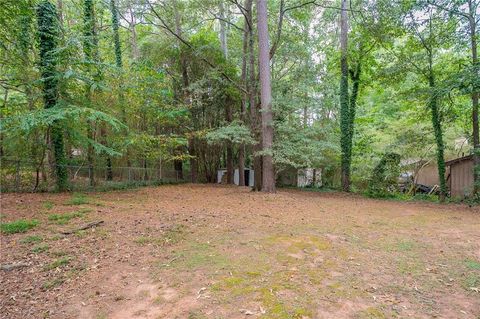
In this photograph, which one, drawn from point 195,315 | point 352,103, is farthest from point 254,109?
point 195,315

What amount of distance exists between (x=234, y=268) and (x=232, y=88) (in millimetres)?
10400

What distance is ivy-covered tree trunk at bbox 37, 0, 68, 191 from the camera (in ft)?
24.7

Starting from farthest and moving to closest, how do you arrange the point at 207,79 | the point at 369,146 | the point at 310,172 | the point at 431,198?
the point at 310,172, the point at 369,146, the point at 207,79, the point at 431,198

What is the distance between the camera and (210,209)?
6.39 meters

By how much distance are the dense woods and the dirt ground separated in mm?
3514

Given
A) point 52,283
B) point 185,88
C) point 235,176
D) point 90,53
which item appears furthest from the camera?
point 235,176

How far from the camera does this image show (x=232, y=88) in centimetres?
1259

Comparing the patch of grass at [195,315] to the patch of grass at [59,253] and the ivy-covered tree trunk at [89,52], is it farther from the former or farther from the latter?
the ivy-covered tree trunk at [89,52]

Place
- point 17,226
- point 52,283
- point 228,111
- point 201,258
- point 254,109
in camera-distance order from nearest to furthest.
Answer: point 52,283
point 201,258
point 17,226
point 254,109
point 228,111

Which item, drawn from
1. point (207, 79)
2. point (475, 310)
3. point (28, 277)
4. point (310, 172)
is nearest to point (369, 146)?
point (310, 172)

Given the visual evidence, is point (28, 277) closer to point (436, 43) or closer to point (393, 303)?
point (393, 303)

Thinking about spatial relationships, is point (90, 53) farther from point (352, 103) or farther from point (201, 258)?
point (352, 103)

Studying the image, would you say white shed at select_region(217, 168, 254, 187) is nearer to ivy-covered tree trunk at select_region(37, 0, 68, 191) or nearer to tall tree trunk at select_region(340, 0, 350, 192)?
tall tree trunk at select_region(340, 0, 350, 192)

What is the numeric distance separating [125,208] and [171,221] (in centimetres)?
173
